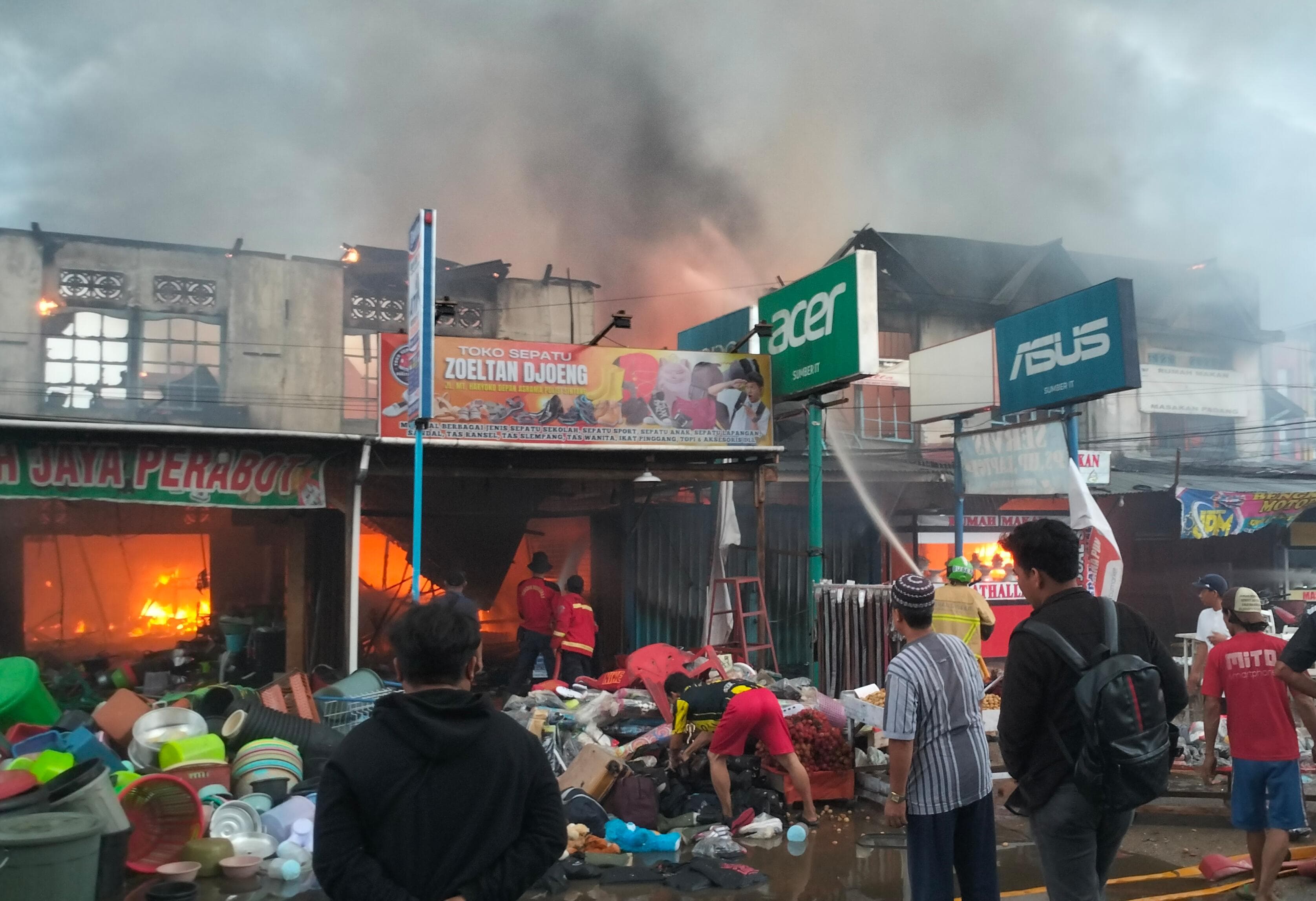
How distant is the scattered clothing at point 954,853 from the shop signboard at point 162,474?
742 centimetres

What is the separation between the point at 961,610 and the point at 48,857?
629 centimetres

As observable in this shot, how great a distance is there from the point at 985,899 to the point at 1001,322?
28.8 feet

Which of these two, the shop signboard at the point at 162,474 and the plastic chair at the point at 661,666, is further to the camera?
the plastic chair at the point at 661,666

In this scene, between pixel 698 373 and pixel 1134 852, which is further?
pixel 698 373

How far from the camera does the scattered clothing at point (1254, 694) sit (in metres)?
4.68

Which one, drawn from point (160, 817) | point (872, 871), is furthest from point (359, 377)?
point (872, 871)

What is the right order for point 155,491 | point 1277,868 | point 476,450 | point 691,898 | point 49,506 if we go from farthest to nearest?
1. point 49,506
2. point 476,450
3. point 155,491
4. point 691,898
5. point 1277,868

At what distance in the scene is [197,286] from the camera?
68.8 feet

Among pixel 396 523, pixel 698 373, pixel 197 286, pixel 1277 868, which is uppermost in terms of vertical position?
pixel 197 286

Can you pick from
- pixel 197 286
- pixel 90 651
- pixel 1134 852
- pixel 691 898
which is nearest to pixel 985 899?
pixel 691 898

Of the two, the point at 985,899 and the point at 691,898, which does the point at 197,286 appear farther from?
the point at 985,899

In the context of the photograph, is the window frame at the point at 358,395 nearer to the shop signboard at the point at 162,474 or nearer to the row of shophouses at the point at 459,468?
the row of shophouses at the point at 459,468

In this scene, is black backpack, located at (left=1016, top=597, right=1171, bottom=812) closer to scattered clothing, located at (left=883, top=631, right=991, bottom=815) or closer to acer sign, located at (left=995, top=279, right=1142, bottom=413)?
scattered clothing, located at (left=883, top=631, right=991, bottom=815)

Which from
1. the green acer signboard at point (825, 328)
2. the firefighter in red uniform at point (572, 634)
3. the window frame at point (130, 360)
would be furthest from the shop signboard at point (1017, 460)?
the window frame at point (130, 360)
